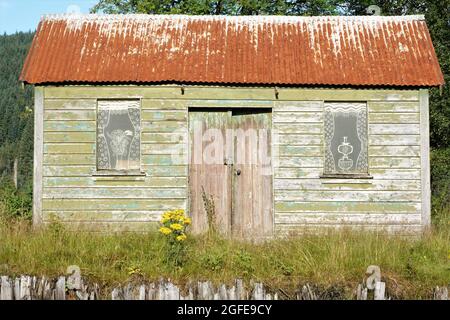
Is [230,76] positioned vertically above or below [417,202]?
above

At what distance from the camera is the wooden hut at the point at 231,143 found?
33.4 feet

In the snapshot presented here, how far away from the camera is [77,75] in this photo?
10.2 meters

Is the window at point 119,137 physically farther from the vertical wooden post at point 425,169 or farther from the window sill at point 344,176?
the vertical wooden post at point 425,169

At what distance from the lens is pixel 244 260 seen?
7.56 m

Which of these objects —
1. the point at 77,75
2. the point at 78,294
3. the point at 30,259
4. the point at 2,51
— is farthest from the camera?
the point at 2,51

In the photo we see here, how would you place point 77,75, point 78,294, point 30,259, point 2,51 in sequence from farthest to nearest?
point 2,51
point 77,75
point 30,259
point 78,294

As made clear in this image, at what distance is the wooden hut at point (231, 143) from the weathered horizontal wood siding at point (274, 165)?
0.8 inches

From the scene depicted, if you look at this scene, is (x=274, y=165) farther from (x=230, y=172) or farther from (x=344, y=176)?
(x=344, y=176)

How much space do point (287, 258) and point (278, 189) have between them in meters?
2.63

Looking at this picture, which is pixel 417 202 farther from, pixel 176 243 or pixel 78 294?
pixel 78 294

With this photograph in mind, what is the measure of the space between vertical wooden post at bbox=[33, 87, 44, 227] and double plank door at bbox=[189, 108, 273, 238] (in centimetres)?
→ 287

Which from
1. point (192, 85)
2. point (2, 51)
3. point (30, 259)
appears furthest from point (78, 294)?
point (2, 51)

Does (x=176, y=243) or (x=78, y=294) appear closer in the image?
(x=78, y=294)

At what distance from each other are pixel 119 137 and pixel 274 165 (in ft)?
10.1
